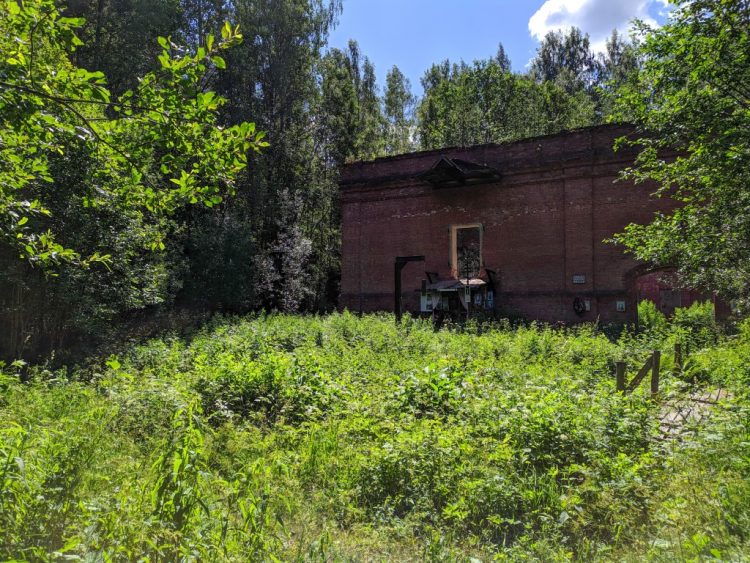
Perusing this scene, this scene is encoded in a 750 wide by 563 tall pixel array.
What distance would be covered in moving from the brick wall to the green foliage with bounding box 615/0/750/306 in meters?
8.76

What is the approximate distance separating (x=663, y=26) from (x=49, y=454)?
10.6 metres

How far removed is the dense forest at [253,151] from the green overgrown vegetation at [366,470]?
534cm

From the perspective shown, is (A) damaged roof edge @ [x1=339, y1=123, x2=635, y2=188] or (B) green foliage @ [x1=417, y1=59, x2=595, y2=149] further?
(B) green foliage @ [x1=417, y1=59, x2=595, y2=149]

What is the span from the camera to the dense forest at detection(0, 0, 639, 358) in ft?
41.8

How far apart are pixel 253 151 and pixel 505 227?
12.7 m

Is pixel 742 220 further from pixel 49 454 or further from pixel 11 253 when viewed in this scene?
A: pixel 11 253

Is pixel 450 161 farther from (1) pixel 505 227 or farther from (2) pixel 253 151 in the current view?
(2) pixel 253 151

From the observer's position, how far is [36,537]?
279cm

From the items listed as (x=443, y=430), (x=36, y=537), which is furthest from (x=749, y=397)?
(x=36, y=537)

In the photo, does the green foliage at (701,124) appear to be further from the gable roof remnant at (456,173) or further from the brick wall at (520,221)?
the gable roof remnant at (456,173)

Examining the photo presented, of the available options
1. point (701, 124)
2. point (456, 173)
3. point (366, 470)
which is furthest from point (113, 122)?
point (456, 173)

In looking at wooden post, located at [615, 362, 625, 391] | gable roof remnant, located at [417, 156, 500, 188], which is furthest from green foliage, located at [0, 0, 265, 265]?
gable roof remnant, located at [417, 156, 500, 188]

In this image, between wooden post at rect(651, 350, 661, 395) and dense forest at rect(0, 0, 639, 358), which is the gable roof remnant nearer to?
dense forest at rect(0, 0, 639, 358)

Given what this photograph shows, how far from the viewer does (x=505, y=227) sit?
20.3 metres
